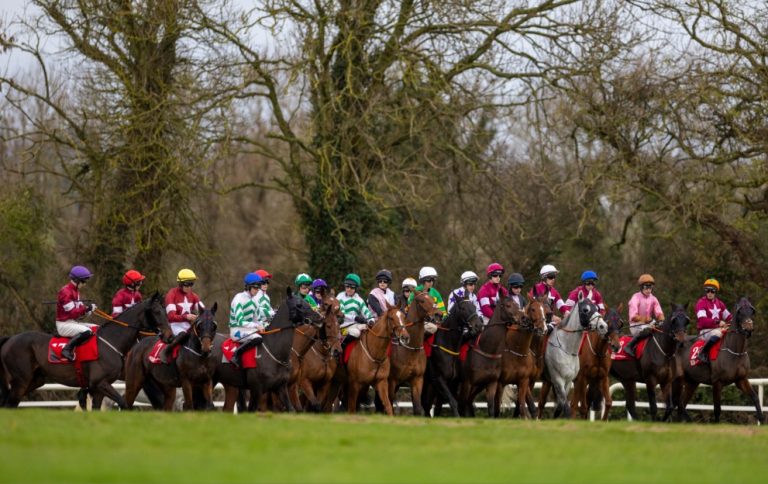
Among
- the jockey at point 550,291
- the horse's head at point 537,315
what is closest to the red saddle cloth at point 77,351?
the horse's head at point 537,315

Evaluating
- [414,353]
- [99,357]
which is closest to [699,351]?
[414,353]

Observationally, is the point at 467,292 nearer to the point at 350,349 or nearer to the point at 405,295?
the point at 405,295

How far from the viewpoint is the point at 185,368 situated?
18844 mm

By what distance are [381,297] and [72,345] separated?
5.11 metres

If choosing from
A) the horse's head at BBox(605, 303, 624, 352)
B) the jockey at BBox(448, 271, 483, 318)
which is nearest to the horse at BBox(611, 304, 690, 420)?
the horse's head at BBox(605, 303, 624, 352)

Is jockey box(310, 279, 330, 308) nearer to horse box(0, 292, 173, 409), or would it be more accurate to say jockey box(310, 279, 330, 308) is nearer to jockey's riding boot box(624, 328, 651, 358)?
horse box(0, 292, 173, 409)

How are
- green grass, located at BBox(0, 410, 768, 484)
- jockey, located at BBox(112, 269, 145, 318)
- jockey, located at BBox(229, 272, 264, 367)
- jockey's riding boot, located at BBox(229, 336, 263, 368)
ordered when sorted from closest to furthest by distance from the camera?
green grass, located at BBox(0, 410, 768, 484) → jockey's riding boot, located at BBox(229, 336, 263, 368) → jockey, located at BBox(229, 272, 264, 367) → jockey, located at BBox(112, 269, 145, 318)

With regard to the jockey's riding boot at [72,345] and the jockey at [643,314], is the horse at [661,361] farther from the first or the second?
the jockey's riding boot at [72,345]

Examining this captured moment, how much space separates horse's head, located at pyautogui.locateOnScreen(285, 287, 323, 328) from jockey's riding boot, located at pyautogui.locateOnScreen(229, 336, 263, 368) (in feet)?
1.89

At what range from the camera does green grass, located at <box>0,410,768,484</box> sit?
1157 centimetres

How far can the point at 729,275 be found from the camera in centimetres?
3241

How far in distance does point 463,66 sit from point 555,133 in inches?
122

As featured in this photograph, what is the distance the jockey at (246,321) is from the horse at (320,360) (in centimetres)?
68

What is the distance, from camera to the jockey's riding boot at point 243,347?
1866 cm
